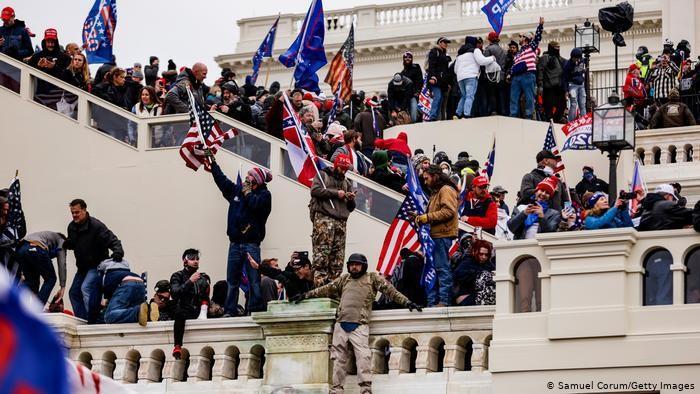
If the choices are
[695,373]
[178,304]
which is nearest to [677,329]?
[695,373]

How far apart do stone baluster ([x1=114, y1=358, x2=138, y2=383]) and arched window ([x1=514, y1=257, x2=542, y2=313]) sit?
4130 millimetres

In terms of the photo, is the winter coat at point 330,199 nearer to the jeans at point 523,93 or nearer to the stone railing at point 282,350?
the stone railing at point 282,350

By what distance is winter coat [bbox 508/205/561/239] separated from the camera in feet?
43.5

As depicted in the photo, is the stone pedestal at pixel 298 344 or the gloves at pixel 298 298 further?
the gloves at pixel 298 298

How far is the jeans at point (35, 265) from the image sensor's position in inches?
640

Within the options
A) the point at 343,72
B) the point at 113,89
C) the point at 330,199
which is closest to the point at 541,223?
the point at 330,199

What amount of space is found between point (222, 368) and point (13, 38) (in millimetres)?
10557

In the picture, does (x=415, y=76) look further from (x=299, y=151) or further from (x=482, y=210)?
(x=299, y=151)

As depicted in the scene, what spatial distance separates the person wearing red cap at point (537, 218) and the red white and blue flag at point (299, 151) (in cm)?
345

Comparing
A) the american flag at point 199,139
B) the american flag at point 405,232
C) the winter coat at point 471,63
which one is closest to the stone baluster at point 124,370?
the american flag at point 405,232

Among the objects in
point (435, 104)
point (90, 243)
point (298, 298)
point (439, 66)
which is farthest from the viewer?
point (435, 104)

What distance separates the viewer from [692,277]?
39.4 ft

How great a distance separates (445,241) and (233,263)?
3.18 meters

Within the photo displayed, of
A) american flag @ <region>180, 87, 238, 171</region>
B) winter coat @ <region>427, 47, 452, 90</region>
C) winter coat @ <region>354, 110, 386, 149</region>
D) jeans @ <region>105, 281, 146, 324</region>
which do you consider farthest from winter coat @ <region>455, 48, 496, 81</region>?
jeans @ <region>105, 281, 146, 324</region>
